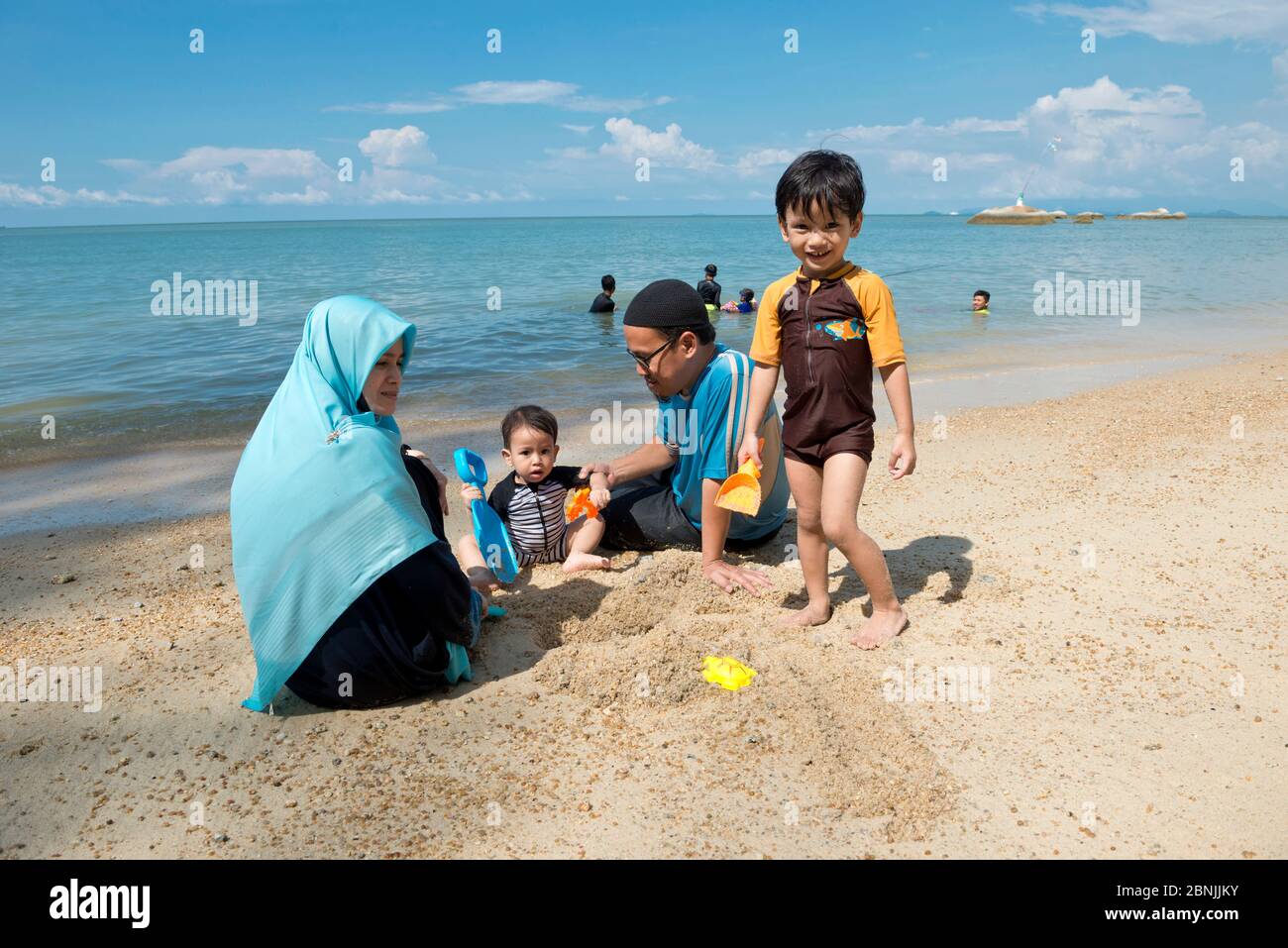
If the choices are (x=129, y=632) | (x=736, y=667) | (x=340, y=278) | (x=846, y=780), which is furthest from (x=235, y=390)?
(x=340, y=278)

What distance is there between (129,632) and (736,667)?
8.60 ft

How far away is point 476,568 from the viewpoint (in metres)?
4.19

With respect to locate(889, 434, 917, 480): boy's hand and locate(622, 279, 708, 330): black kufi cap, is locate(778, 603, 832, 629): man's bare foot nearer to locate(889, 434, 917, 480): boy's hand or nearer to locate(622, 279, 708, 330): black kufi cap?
locate(889, 434, 917, 480): boy's hand

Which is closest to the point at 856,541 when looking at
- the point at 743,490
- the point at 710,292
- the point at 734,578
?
the point at 743,490

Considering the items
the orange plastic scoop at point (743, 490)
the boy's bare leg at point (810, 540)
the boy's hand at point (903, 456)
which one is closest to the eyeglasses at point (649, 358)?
the orange plastic scoop at point (743, 490)

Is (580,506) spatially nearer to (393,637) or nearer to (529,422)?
(529,422)

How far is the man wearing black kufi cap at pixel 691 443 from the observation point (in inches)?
159

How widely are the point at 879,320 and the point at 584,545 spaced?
6.22ft

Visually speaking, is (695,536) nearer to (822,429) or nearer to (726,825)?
(822,429)

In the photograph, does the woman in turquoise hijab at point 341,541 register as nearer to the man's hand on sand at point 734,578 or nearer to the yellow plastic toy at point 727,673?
the yellow plastic toy at point 727,673

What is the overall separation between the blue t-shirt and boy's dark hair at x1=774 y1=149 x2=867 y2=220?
38.2 inches

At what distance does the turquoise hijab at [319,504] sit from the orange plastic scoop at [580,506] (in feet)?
4.98

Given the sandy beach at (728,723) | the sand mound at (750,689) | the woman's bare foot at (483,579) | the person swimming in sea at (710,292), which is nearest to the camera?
the sandy beach at (728,723)
